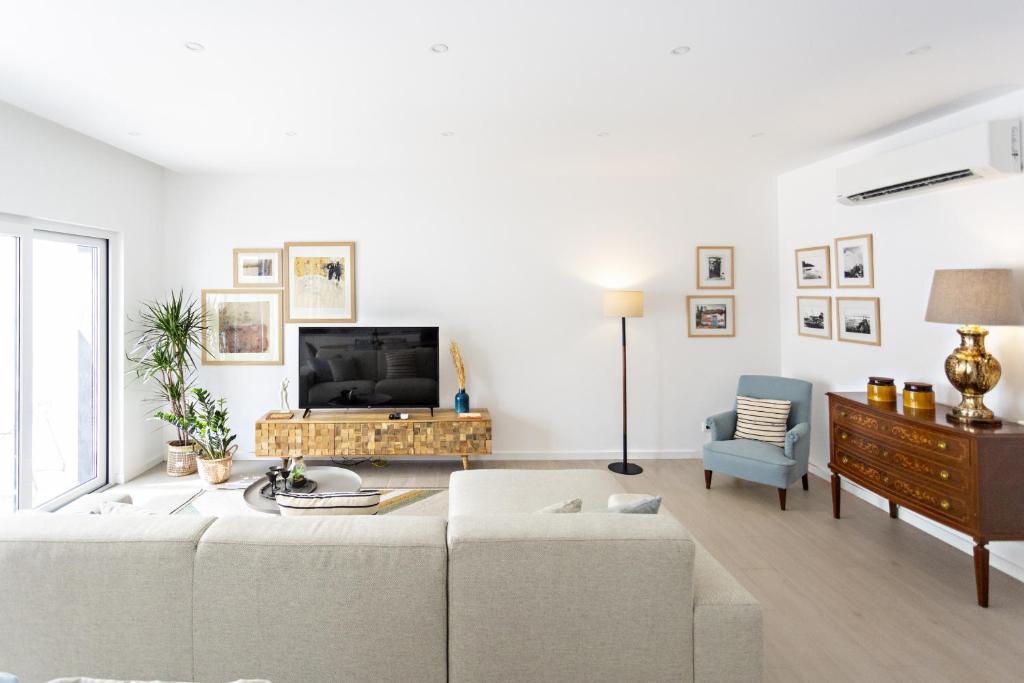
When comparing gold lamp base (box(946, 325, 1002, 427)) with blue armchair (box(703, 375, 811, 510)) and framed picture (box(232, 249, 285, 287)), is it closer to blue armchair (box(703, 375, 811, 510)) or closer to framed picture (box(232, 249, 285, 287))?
blue armchair (box(703, 375, 811, 510))

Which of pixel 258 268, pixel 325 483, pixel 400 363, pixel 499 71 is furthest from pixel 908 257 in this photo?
pixel 258 268

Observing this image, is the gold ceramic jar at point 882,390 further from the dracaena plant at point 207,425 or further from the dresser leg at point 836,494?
the dracaena plant at point 207,425

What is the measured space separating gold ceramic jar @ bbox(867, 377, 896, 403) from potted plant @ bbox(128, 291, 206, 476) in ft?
17.0

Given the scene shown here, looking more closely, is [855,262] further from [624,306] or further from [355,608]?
[355,608]

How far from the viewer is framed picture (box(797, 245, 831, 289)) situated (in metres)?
4.74

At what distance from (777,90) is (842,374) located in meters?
2.45

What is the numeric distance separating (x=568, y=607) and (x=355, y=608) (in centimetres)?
64

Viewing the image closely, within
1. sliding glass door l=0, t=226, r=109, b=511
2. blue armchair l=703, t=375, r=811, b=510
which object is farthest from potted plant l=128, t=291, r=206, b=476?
blue armchair l=703, t=375, r=811, b=510

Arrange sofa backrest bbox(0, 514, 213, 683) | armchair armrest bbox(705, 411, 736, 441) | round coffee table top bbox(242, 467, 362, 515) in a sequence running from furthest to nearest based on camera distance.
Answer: armchair armrest bbox(705, 411, 736, 441) < round coffee table top bbox(242, 467, 362, 515) < sofa backrest bbox(0, 514, 213, 683)

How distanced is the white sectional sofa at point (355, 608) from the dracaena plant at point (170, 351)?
11.0 ft

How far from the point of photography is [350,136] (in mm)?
4070

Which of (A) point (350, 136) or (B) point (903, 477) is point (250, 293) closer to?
(A) point (350, 136)

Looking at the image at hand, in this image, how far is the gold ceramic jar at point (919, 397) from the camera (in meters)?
3.39

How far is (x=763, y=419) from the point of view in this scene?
15.0 ft
